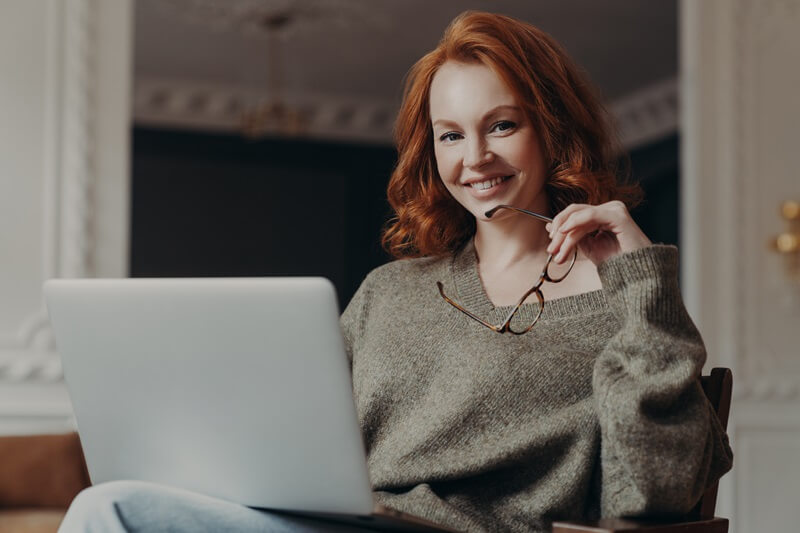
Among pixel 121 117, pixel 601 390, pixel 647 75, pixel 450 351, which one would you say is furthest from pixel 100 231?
pixel 647 75

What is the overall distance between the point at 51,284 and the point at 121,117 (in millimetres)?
2108

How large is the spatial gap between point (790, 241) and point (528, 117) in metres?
2.48

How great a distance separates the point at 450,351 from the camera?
156 cm

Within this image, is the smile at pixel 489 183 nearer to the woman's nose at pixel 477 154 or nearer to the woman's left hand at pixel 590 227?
the woman's nose at pixel 477 154

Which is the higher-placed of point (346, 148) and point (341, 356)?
point (346, 148)

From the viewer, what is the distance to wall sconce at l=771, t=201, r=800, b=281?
3744mm

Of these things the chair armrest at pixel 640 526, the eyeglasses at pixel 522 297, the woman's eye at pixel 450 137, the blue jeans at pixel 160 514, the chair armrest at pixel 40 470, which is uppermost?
the woman's eye at pixel 450 137

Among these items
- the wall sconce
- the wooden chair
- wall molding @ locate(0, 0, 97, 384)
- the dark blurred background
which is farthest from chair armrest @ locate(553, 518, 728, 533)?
the dark blurred background

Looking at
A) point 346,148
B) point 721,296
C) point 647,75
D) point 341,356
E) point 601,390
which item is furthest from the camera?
point 346,148

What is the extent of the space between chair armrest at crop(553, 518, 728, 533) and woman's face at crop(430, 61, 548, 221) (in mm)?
572

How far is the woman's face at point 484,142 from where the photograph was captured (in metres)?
1.59

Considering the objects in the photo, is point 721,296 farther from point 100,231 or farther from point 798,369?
point 100,231

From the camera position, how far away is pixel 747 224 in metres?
3.78

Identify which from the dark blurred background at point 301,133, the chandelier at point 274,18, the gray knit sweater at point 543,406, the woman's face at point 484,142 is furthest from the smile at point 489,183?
the dark blurred background at point 301,133
